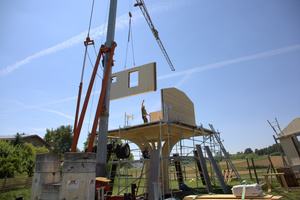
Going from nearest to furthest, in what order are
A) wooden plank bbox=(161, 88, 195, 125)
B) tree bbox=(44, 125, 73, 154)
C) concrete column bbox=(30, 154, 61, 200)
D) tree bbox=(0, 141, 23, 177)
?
concrete column bbox=(30, 154, 61, 200)
wooden plank bbox=(161, 88, 195, 125)
tree bbox=(0, 141, 23, 177)
tree bbox=(44, 125, 73, 154)

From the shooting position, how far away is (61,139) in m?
54.7

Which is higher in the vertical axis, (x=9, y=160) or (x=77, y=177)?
(x=9, y=160)

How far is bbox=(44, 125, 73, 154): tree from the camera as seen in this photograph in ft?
178

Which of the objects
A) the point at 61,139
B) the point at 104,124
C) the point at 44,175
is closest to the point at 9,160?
the point at 44,175

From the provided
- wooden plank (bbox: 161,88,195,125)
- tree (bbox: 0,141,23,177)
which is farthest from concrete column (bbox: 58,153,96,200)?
tree (bbox: 0,141,23,177)

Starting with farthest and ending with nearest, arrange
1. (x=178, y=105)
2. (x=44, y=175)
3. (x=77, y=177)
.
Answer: (x=178, y=105) → (x=44, y=175) → (x=77, y=177)

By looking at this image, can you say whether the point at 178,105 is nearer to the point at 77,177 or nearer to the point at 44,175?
the point at 77,177

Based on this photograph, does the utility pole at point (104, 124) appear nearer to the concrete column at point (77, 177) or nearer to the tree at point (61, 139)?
the concrete column at point (77, 177)

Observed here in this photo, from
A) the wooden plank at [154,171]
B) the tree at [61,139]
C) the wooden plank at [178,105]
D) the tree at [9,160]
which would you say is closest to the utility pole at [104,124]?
the wooden plank at [154,171]

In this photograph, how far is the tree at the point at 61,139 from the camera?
54281 millimetres

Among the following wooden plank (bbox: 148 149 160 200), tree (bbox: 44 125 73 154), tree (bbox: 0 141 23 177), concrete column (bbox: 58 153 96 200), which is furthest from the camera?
tree (bbox: 44 125 73 154)

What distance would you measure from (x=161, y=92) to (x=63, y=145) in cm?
5066

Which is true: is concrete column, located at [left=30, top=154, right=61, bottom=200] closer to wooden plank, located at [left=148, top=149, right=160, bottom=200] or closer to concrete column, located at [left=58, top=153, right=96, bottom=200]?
concrete column, located at [left=58, top=153, right=96, bottom=200]

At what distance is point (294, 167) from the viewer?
1708 cm
